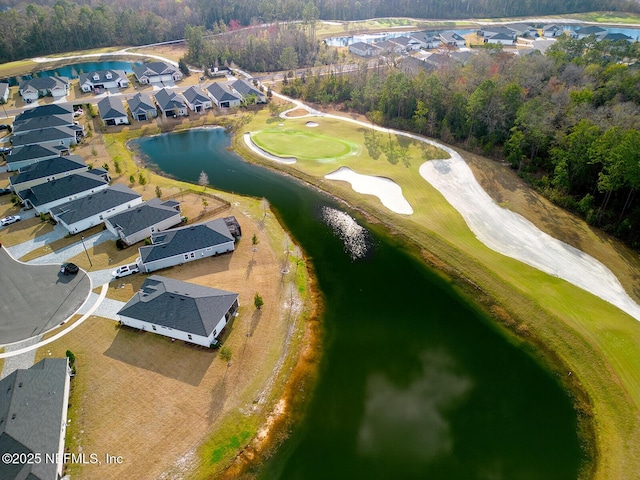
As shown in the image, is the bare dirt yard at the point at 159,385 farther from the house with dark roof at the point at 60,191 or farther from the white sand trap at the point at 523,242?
the white sand trap at the point at 523,242

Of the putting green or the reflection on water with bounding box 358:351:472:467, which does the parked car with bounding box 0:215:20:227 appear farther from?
the reflection on water with bounding box 358:351:472:467

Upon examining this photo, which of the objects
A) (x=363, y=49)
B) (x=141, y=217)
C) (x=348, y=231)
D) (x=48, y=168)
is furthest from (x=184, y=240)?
(x=363, y=49)

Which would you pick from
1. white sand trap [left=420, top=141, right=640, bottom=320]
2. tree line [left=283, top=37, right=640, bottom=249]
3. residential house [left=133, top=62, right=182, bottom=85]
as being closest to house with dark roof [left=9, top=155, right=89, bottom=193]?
residential house [left=133, top=62, right=182, bottom=85]

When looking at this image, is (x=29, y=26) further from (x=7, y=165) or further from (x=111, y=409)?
(x=111, y=409)

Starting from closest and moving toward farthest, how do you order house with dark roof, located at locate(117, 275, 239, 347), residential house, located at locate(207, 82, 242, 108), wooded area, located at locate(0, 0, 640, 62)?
1. house with dark roof, located at locate(117, 275, 239, 347)
2. residential house, located at locate(207, 82, 242, 108)
3. wooded area, located at locate(0, 0, 640, 62)

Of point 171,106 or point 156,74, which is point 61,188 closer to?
point 171,106

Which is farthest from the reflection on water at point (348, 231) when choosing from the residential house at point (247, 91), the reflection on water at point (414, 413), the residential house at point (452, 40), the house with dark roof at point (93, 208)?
the residential house at point (452, 40)
